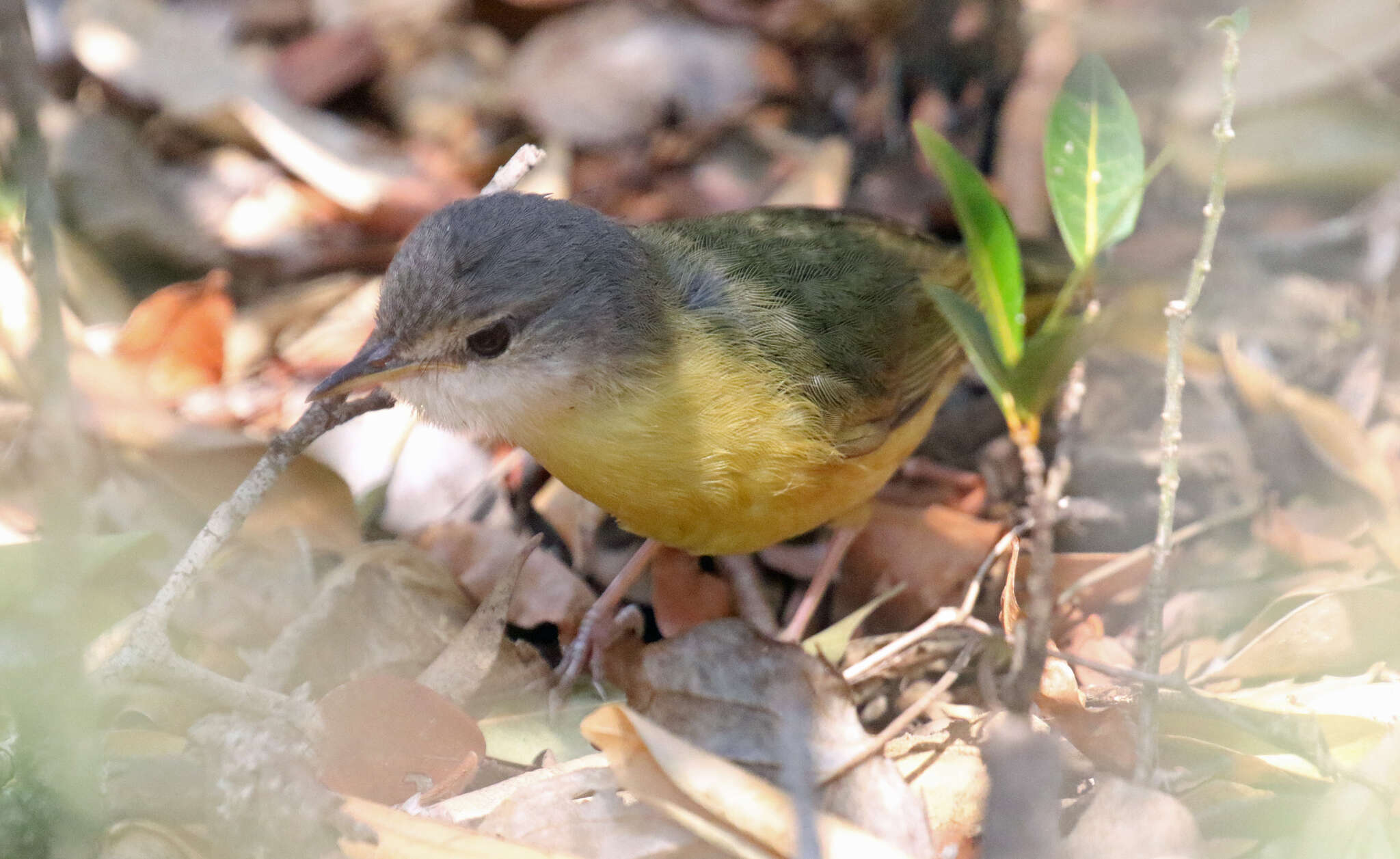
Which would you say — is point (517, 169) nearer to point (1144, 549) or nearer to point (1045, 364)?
point (1045, 364)

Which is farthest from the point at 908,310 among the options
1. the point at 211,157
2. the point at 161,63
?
the point at 161,63

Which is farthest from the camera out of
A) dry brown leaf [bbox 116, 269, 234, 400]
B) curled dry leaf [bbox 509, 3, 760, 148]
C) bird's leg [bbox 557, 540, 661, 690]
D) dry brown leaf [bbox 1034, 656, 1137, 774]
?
curled dry leaf [bbox 509, 3, 760, 148]

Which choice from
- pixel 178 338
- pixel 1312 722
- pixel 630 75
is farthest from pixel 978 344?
pixel 178 338

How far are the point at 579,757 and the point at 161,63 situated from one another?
3.72 meters

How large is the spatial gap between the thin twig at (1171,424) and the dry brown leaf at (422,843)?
125 centimetres

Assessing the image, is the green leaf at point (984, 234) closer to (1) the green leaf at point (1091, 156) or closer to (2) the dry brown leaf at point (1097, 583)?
(1) the green leaf at point (1091, 156)

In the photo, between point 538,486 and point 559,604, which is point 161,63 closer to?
point 538,486

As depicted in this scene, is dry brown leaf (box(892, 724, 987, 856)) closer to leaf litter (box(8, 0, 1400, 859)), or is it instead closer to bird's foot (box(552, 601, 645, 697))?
leaf litter (box(8, 0, 1400, 859))

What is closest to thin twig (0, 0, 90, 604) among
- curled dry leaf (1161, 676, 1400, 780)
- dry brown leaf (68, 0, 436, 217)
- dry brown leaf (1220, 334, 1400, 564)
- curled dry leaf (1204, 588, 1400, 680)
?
curled dry leaf (1161, 676, 1400, 780)

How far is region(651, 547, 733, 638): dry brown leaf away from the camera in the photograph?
11.6ft

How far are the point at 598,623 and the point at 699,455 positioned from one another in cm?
65

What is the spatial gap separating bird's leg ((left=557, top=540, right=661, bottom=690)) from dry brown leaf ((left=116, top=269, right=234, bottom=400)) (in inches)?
69.1

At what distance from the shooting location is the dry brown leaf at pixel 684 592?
355 centimetres

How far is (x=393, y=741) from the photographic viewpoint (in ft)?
8.99
